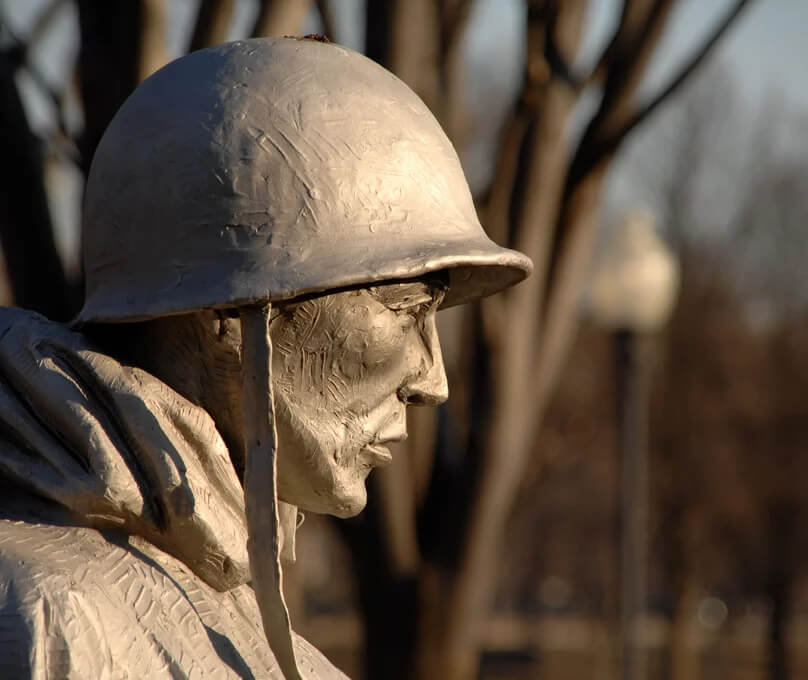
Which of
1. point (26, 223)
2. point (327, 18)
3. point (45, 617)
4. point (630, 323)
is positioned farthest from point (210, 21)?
point (630, 323)

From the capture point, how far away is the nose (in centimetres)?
290

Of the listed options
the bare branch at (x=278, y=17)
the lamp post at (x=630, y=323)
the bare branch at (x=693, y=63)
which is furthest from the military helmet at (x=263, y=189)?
the lamp post at (x=630, y=323)

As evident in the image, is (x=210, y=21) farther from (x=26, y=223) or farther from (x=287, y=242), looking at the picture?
(x=287, y=242)

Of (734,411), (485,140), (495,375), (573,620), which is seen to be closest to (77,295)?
(495,375)

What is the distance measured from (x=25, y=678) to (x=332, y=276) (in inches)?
30.1

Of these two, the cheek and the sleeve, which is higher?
the cheek

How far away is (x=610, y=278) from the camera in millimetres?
12031

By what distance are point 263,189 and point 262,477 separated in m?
0.46

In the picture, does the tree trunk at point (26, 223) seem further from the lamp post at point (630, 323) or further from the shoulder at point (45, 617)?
the lamp post at point (630, 323)

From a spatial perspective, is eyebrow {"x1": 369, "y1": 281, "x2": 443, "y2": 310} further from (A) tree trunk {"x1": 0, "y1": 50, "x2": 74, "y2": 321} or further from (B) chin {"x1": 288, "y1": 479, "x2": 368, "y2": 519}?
(A) tree trunk {"x1": 0, "y1": 50, "x2": 74, "y2": 321}

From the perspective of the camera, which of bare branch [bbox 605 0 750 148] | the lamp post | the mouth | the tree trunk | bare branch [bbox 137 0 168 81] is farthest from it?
the lamp post

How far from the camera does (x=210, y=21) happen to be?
5508 mm

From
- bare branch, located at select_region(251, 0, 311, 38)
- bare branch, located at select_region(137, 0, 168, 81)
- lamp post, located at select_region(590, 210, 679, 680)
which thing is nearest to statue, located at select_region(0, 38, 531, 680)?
bare branch, located at select_region(137, 0, 168, 81)

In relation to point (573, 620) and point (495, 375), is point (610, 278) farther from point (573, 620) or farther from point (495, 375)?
point (573, 620)
